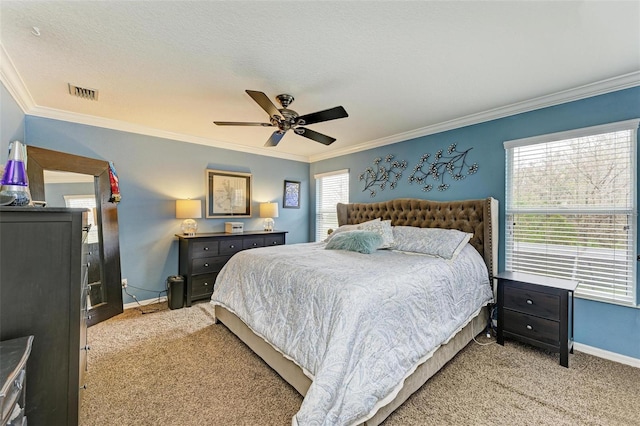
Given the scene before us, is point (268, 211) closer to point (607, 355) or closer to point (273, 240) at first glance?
point (273, 240)

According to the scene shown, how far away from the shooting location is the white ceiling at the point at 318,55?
1614 millimetres

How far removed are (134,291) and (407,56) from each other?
4.32 meters

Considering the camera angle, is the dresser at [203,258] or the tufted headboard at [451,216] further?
the dresser at [203,258]

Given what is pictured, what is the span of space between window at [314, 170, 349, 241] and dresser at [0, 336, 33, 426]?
4.36m

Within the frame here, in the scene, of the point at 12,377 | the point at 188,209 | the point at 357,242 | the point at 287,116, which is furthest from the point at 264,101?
the point at 188,209

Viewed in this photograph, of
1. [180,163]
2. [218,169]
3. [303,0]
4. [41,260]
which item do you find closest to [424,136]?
[303,0]

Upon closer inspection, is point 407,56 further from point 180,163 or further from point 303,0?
point 180,163

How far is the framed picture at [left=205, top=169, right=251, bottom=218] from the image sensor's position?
4.39 metres

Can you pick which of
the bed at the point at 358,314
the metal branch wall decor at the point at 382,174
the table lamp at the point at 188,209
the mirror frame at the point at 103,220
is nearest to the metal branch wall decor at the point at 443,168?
the metal branch wall decor at the point at 382,174

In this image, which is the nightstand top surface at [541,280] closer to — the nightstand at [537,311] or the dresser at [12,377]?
the nightstand at [537,311]

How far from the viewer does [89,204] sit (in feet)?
10.4

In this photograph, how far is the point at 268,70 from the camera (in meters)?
2.26

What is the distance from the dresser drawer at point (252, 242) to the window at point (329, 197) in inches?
56.8

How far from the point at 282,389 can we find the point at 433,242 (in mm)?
1993
